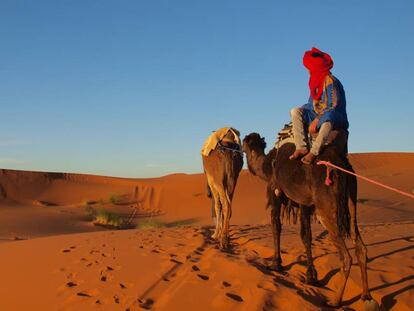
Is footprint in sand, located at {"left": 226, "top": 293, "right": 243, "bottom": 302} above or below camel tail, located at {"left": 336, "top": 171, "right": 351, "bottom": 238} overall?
below

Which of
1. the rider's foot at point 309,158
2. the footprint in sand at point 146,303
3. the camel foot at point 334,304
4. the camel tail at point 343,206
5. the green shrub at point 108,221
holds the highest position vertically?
the rider's foot at point 309,158

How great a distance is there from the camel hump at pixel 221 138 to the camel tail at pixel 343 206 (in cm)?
469

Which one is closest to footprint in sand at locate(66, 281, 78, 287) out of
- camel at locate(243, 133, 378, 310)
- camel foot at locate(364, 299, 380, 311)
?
camel at locate(243, 133, 378, 310)

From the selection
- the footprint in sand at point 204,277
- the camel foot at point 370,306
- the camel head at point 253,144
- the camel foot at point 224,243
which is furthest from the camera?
the camel foot at point 224,243

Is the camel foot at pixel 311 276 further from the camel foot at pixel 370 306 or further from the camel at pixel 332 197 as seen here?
the camel foot at pixel 370 306

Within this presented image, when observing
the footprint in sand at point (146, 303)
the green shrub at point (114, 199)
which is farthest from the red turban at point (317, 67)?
the green shrub at point (114, 199)

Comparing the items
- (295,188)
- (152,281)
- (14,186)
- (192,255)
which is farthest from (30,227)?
(14,186)

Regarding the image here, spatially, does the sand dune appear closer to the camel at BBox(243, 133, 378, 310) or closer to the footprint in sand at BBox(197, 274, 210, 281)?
the footprint in sand at BBox(197, 274, 210, 281)

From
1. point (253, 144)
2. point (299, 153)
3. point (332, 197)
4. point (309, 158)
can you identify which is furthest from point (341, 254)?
point (253, 144)

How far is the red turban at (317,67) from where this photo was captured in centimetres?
533

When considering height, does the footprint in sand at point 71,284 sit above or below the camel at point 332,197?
below

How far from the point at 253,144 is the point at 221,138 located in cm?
211

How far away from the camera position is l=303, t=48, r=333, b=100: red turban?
17.5 ft

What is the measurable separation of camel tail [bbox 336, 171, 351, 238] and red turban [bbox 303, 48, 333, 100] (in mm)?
1166
